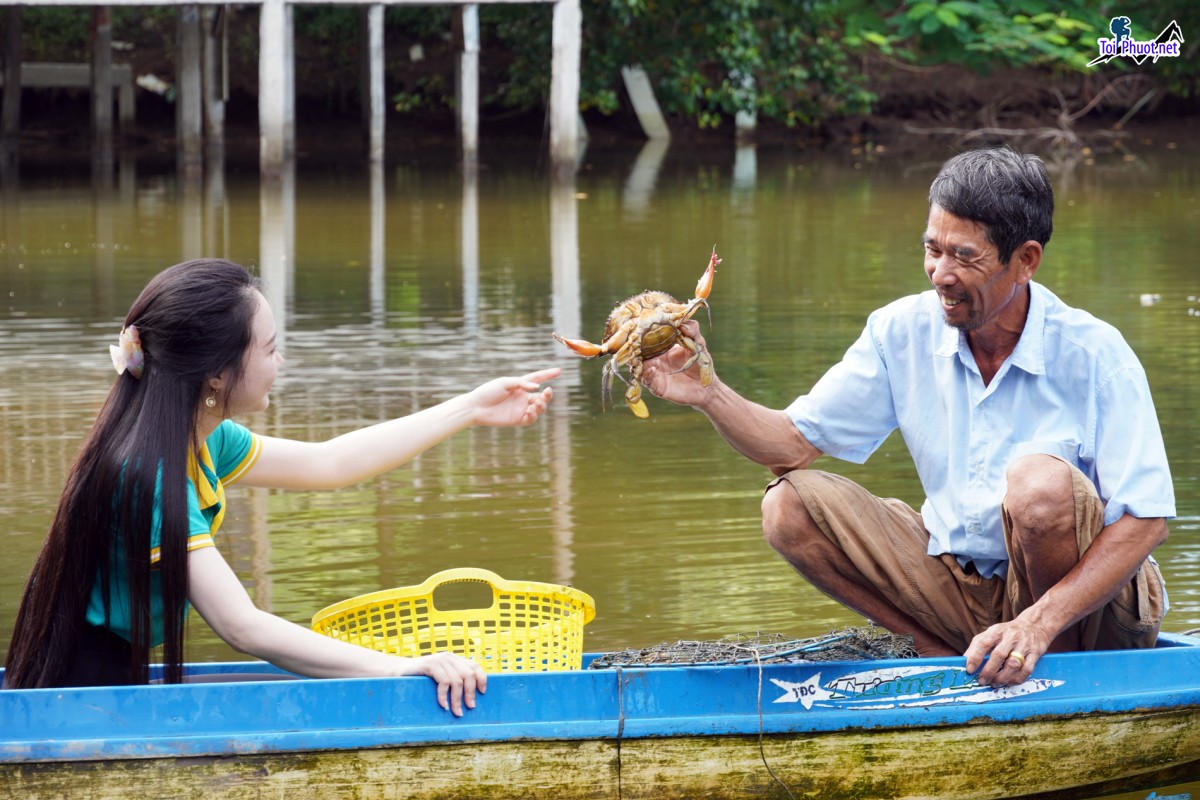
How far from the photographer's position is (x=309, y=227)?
46.1 ft

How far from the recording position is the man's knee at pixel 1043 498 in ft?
11.9

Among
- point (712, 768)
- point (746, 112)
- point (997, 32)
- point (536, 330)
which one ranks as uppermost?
point (997, 32)

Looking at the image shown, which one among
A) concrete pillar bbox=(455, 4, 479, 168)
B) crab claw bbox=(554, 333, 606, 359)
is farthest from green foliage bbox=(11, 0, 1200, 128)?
crab claw bbox=(554, 333, 606, 359)

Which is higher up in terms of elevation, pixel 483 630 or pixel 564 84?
pixel 564 84

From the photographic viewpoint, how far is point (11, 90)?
66.5 ft

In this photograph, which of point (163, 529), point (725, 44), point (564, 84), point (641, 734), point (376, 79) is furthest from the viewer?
point (725, 44)

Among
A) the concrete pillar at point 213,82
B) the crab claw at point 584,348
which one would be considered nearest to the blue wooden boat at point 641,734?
the crab claw at point 584,348

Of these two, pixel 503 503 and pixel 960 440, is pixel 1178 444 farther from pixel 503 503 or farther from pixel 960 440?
pixel 960 440

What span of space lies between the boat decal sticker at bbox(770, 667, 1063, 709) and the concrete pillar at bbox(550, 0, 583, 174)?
46.8ft

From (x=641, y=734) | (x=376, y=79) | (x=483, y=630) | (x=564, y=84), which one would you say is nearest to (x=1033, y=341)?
(x=641, y=734)

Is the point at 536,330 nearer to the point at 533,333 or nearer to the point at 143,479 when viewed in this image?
the point at 533,333

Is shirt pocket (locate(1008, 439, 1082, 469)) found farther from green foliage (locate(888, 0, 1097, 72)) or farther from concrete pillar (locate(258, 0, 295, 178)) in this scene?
green foliage (locate(888, 0, 1097, 72))

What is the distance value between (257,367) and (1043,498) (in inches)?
64.1

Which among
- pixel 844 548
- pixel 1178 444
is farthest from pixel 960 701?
pixel 1178 444
